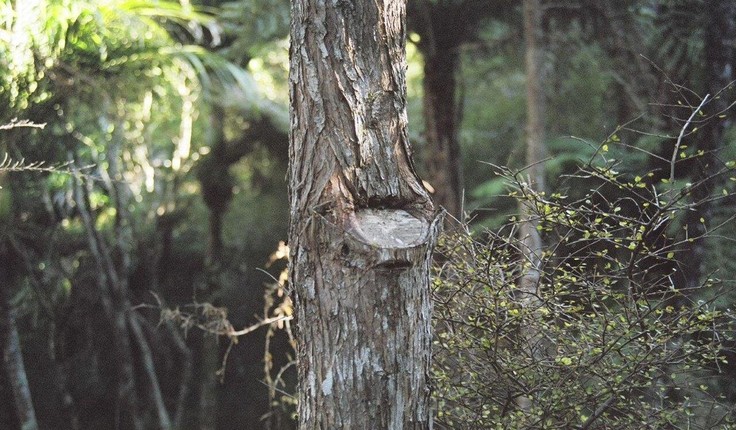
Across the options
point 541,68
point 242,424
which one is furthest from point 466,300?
point 242,424

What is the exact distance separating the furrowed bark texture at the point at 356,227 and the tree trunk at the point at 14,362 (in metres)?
4.09

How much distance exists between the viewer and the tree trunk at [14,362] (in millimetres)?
5734

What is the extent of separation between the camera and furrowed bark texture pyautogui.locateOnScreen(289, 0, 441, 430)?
95.0 inches

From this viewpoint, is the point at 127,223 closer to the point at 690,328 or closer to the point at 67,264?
the point at 67,264

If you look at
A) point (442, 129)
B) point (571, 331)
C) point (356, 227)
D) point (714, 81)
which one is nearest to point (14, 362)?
point (442, 129)

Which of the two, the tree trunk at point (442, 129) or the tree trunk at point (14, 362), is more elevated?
the tree trunk at point (442, 129)

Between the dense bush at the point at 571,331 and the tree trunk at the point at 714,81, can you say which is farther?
the tree trunk at the point at 714,81

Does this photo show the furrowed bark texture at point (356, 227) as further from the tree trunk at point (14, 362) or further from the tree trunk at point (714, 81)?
the tree trunk at point (14, 362)

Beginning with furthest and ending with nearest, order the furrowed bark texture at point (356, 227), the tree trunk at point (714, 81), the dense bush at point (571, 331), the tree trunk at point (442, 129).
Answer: the tree trunk at point (442, 129) < the tree trunk at point (714, 81) < the dense bush at point (571, 331) < the furrowed bark texture at point (356, 227)

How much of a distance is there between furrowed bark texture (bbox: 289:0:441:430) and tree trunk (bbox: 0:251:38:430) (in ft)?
13.4

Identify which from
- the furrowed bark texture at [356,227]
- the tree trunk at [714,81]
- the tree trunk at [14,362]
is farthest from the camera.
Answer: the tree trunk at [14,362]

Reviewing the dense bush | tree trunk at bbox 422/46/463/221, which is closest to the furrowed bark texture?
the dense bush

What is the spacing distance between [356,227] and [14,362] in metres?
4.54

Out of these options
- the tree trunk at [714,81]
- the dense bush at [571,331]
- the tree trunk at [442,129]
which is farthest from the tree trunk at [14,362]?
the tree trunk at [714,81]
